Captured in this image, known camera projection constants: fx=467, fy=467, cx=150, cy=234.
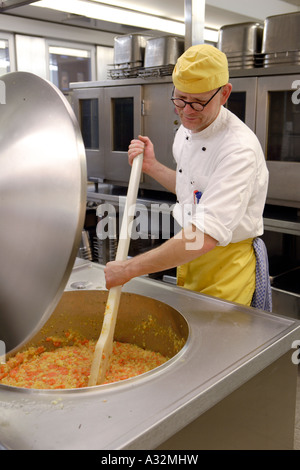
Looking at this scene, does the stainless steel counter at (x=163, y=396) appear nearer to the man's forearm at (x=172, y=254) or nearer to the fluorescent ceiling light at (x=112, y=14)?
the man's forearm at (x=172, y=254)

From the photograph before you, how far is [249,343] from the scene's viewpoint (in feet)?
3.90

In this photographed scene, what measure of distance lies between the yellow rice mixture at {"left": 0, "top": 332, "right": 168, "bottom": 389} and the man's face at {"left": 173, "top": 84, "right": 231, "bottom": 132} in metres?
0.81

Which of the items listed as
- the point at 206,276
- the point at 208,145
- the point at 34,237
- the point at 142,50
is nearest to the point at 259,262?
the point at 206,276

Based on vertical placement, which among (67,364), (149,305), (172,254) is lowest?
(67,364)

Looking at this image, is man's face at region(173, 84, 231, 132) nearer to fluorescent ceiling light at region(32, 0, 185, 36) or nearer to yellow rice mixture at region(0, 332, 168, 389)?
yellow rice mixture at region(0, 332, 168, 389)

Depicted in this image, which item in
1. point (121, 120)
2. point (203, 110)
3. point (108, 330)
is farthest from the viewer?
point (121, 120)

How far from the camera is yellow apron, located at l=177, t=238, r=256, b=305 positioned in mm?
1765

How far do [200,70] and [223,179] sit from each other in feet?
1.18

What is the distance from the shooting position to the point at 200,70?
150 centimetres

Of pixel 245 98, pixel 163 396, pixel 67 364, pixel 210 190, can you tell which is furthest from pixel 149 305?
pixel 245 98

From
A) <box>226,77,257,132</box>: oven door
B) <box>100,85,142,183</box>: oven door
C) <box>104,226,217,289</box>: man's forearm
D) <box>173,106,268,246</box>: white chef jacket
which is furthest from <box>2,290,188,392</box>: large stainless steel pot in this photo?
<box>100,85,142,183</box>: oven door

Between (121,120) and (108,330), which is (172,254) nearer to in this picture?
(108,330)

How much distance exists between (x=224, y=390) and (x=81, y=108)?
331 cm

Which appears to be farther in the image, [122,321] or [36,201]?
[122,321]
